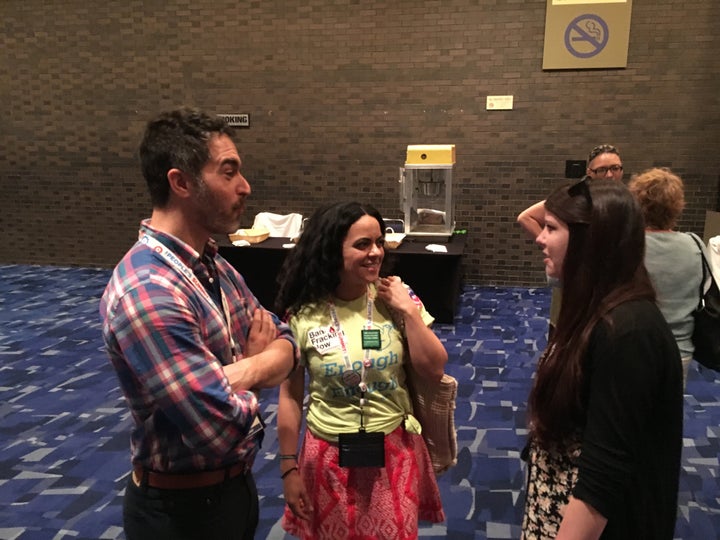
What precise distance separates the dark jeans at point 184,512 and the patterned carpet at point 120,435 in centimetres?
113

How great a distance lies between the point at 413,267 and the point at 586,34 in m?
3.32

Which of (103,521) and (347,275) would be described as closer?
(347,275)

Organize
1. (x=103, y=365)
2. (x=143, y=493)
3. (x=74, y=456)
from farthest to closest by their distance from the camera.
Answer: (x=103, y=365) < (x=74, y=456) < (x=143, y=493)

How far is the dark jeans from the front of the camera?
48.9 inches

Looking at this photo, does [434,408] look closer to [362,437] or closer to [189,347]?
[362,437]

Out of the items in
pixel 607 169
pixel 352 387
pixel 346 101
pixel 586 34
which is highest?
pixel 586 34

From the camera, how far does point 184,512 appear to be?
4.09 ft

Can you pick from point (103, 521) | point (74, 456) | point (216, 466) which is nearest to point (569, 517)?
point (216, 466)

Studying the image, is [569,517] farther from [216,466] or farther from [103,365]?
[103,365]

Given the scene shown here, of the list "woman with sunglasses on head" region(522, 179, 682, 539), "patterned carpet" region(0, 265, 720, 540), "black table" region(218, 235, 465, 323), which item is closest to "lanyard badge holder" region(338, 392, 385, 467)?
"woman with sunglasses on head" region(522, 179, 682, 539)

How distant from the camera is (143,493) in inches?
49.6

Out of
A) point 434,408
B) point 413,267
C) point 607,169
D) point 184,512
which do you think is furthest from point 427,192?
point 184,512

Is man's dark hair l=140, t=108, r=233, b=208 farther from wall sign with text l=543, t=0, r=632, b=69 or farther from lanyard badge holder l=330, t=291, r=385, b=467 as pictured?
wall sign with text l=543, t=0, r=632, b=69

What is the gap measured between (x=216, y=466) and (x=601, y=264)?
976 millimetres
